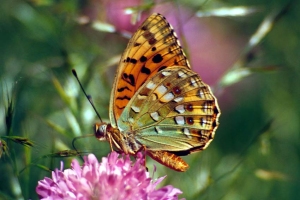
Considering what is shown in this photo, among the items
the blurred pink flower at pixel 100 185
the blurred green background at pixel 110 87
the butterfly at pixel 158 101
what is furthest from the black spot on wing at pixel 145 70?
the blurred pink flower at pixel 100 185

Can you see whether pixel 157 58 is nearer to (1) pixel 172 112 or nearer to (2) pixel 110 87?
(1) pixel 172 112

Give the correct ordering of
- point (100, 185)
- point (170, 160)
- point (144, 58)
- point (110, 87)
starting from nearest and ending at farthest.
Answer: point (100, 185) < point (170, 160) < point (144, 58) < point (110, 87)

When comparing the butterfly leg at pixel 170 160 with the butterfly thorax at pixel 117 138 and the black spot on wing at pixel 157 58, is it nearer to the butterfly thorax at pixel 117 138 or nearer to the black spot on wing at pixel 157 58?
the butterfly thorax at pixel 117 138

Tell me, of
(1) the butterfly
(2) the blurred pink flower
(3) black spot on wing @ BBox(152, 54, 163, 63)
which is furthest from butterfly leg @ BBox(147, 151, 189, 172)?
(3) black spot on wing @ BBox(152, 54, 163, 63)

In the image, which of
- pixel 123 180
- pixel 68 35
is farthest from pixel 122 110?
pixel 68 35

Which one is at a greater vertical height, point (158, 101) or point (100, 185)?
point (158, 101)

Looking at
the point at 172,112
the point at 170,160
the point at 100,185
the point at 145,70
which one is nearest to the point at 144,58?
the point at 145,70
